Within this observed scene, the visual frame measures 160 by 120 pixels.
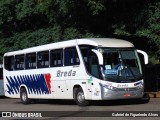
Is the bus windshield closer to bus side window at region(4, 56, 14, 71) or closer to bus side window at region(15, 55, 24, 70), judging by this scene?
bus side window at region(15, 55, 24, 70)

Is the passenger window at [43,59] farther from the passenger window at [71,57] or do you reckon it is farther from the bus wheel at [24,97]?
the bus wheel at [24,97]

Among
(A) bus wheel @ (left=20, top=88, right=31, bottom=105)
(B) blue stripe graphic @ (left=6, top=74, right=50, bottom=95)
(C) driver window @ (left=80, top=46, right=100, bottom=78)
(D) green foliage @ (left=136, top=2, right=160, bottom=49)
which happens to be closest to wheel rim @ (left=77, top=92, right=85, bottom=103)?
(C) driver window @ (left=80, top=46, right=100, bottom=78)

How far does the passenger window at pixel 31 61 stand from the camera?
24392mm

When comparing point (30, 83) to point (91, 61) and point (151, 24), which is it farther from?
point (151, 24)

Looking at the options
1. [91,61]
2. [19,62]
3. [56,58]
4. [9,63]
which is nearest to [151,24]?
[56,58]

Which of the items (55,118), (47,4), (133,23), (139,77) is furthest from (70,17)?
(55,118)

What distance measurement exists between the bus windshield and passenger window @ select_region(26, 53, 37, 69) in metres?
5.67

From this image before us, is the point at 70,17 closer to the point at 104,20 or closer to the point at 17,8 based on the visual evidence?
the point at 104,20

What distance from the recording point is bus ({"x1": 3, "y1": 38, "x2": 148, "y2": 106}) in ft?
63.9

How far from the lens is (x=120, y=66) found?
1973cm

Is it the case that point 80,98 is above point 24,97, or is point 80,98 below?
above

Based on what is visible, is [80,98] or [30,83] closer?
[80,98]

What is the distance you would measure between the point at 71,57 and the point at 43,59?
289cm

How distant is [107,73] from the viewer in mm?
19453
